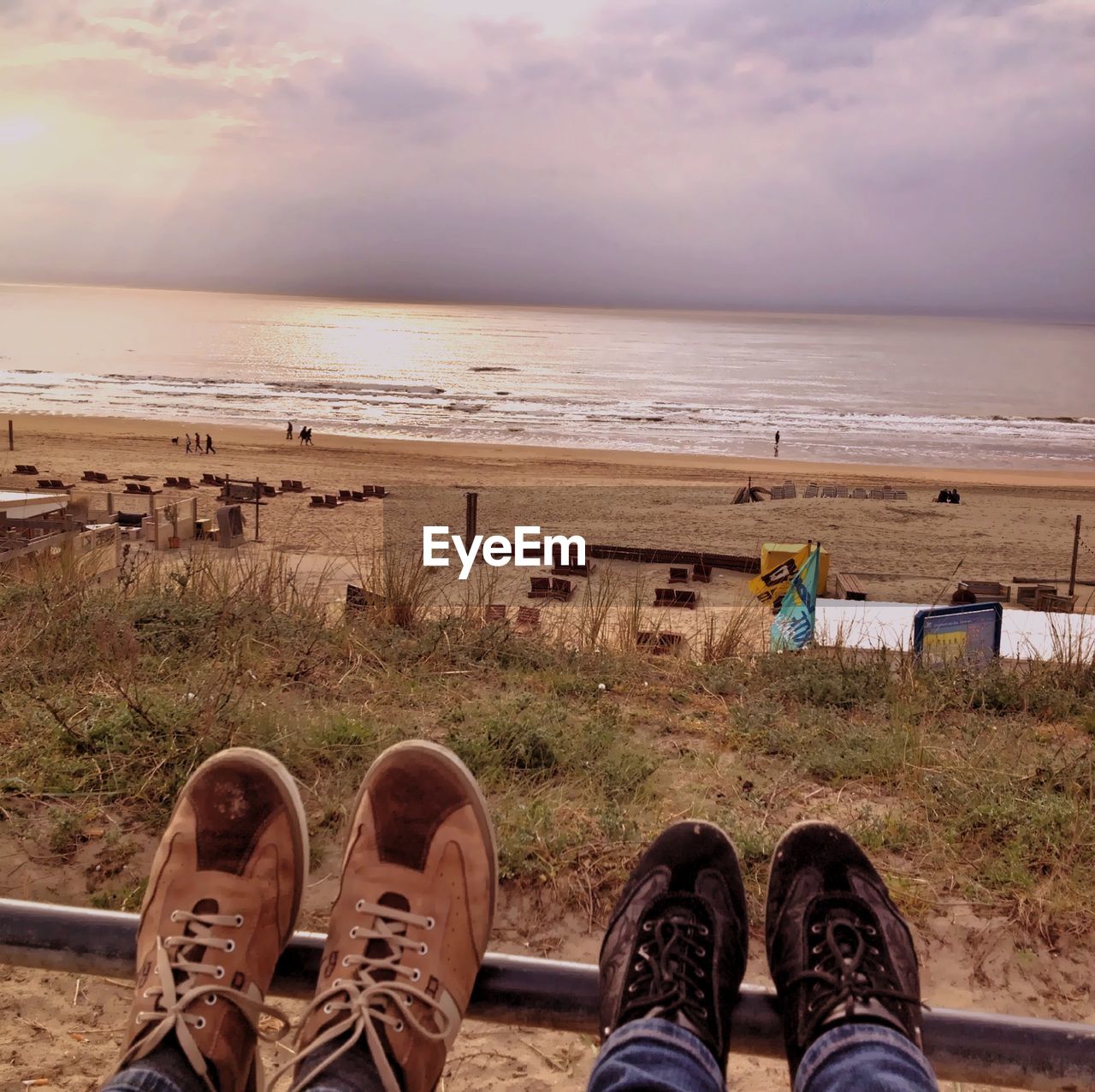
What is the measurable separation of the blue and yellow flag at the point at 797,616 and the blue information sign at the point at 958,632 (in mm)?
658

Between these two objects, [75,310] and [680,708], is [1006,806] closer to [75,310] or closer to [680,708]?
[680,708]

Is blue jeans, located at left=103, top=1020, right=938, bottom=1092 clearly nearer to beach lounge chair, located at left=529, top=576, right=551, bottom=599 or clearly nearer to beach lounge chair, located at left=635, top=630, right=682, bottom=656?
beach lounge chair, located at left=635, top=630, right=682, bottom=656

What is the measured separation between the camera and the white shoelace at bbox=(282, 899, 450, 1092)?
1234 mm

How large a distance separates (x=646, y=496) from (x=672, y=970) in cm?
2188

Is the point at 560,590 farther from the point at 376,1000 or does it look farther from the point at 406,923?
the point at 376,1000

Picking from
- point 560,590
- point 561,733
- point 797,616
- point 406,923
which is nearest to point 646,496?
point 560,590

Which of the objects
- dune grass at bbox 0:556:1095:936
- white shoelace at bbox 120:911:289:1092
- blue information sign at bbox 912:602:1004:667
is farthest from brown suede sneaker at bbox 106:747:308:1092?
blue information sign at bbox 912:602:1004:667

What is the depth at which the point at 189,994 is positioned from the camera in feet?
4.25

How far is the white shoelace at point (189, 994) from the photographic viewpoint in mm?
1250

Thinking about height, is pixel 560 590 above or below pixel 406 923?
below

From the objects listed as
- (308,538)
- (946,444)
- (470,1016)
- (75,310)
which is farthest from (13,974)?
(75,310)

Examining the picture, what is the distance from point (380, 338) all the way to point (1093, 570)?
98.0 metres

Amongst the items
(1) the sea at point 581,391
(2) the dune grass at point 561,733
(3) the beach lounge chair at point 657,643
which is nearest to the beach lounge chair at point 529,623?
(2) the dune grass at point 561,733

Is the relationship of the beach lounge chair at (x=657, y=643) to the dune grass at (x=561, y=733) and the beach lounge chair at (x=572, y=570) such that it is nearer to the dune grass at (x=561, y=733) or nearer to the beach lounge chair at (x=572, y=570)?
the dune grass at (x=561, y=733)
